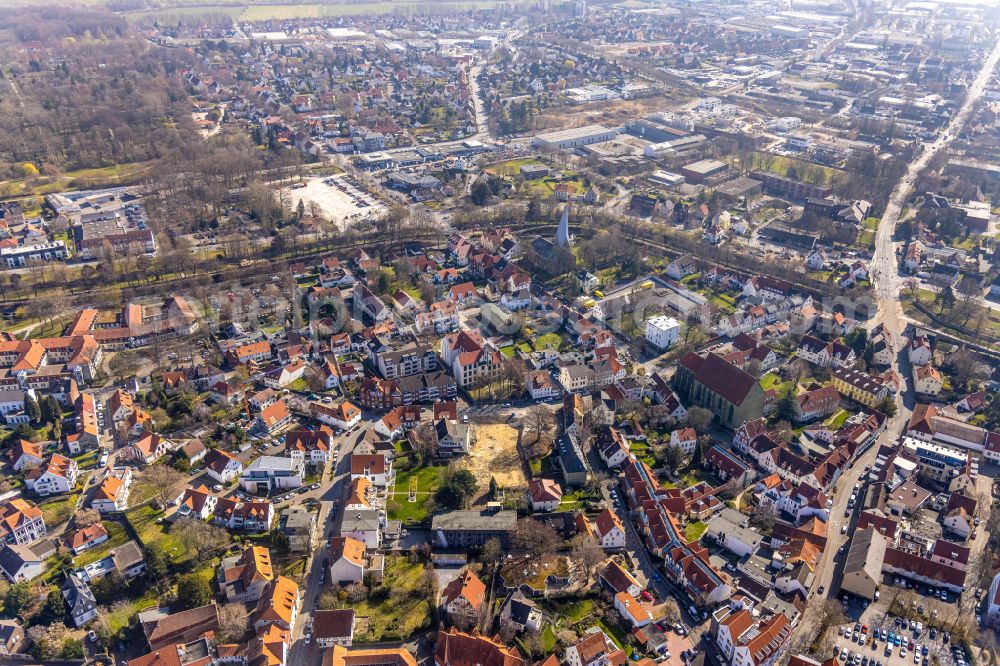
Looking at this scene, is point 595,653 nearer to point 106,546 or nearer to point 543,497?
point 543,497

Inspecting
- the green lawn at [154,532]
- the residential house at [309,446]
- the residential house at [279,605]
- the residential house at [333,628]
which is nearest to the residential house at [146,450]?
the green lawn at [154,532]

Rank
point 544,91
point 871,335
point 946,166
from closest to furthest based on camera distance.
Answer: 1. point 871,335
2. point 946,166
3. point 544,91

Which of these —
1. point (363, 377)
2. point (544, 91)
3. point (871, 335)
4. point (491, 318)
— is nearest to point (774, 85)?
point (544, 91)

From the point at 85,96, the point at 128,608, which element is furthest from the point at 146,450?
the point at 85,96

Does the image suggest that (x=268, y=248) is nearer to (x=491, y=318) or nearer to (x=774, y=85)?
(x=491, y=318)

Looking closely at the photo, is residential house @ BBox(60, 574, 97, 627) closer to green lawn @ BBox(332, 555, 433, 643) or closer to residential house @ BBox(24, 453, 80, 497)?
residential house @ BBox(24, 453, 80, 497)

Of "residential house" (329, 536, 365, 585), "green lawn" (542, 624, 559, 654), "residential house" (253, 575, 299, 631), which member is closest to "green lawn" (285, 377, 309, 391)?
"residential house" (329, 536, 365, 585)
